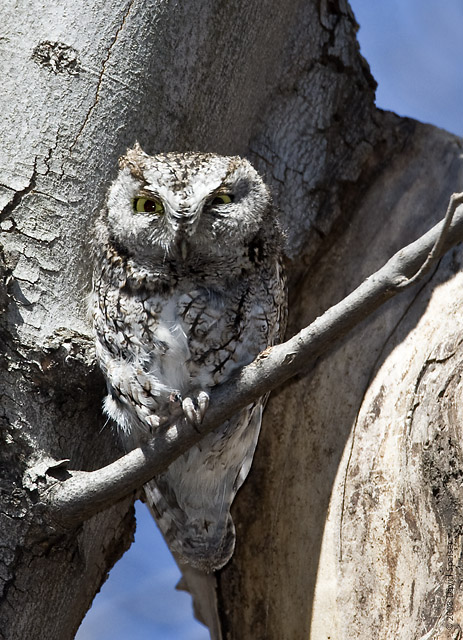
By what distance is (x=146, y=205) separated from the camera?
206 centimetres

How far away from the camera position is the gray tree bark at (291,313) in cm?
196

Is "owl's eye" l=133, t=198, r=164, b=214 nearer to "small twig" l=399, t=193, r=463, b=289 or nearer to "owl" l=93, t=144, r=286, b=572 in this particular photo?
"owl" l=93, t=144, r=286, b=572

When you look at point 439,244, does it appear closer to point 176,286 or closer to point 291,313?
point 176,286

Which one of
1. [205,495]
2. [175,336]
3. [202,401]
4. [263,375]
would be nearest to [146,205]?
[175,336]

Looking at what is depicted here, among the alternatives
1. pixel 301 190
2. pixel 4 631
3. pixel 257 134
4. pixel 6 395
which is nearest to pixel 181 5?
pixel 257 134

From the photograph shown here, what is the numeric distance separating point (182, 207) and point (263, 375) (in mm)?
547

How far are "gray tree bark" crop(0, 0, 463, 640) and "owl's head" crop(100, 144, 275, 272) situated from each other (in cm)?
12

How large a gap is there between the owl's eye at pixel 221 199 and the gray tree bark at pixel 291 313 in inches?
12.8

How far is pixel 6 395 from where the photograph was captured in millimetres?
1908

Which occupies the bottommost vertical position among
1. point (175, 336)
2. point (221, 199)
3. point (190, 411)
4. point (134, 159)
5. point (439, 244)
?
point (439, 244)

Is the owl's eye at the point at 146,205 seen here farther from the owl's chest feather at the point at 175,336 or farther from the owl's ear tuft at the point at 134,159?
the owl's chest feather at the point at 175,336

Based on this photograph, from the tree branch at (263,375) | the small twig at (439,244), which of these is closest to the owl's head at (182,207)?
the tree branch at (263,375)

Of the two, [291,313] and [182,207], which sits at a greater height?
[291,313]

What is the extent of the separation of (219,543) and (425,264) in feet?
4.18
